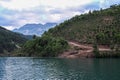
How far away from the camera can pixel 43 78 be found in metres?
92.9

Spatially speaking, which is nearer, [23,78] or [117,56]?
[23,78]

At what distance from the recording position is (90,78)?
9012 centimetres

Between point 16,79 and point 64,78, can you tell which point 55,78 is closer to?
point 64,78

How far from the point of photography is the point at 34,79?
90875 mm

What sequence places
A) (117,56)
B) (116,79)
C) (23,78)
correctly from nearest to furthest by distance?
1. (116,79)
2. (23,78)
3. (117,56)

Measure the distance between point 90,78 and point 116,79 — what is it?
7959 millimetres

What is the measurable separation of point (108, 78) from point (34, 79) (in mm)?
22809

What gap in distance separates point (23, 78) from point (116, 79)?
2901 centimetres

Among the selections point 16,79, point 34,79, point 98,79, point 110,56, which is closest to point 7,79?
point 16,79

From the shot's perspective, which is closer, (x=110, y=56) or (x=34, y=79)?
(x=34, y=79)

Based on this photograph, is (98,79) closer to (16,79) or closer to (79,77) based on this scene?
(79,77)

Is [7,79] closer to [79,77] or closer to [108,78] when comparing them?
[79,77]

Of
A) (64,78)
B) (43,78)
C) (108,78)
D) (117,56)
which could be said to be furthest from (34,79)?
(117,56)

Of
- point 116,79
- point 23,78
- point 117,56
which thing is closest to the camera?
point 116,79
